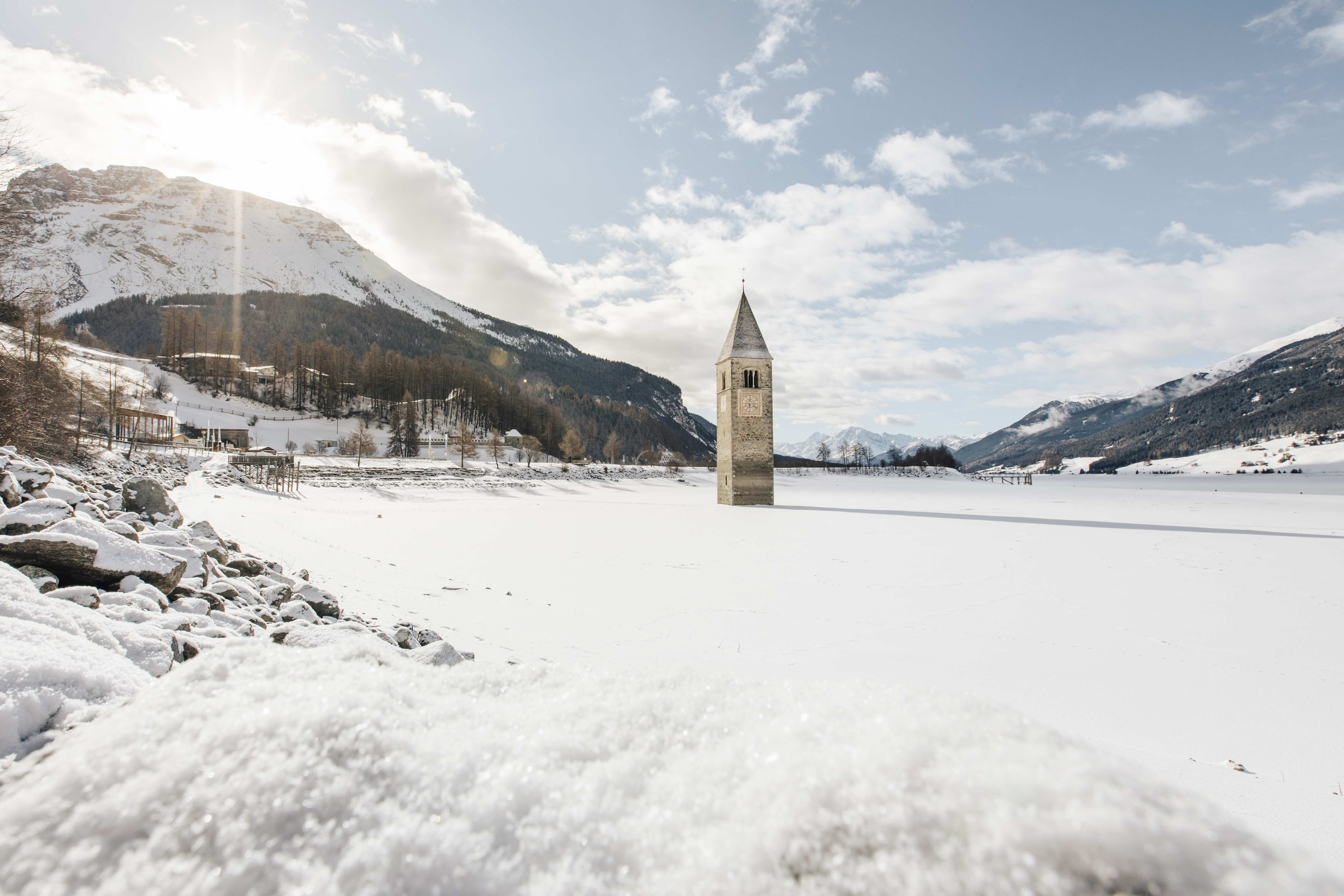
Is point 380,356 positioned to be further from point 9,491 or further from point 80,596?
point 80,596

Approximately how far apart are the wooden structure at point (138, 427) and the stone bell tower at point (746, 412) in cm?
3530

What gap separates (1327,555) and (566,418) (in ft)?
350

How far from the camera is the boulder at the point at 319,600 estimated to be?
16.8ft

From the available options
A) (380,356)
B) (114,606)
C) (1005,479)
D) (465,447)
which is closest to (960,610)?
(114,606)

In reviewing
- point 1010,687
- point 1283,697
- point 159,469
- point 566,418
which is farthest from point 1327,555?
point 566,418

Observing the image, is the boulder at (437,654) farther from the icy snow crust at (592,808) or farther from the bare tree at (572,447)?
the bare tree at (572,447)

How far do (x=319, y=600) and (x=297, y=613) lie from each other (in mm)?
566

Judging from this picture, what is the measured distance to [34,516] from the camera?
13.4 feet

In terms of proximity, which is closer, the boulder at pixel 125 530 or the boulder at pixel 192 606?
the boulder at pixel 192 606

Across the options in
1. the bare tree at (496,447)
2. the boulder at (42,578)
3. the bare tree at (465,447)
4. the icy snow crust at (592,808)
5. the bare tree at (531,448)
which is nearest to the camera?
the icy snow crust at (592,808)

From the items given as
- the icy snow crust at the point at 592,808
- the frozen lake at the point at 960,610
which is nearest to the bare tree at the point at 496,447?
the frozen lake at the point at 960,610

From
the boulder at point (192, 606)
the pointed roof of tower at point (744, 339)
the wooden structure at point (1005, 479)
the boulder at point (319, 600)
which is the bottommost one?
the wooden structure at point (1005, 479)

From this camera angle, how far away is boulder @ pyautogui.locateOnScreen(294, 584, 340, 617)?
512cm

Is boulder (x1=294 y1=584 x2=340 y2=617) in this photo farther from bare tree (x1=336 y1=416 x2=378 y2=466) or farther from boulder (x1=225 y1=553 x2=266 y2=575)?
bare tree (x1=336 y1=416 x2=378 y2=466)
